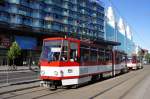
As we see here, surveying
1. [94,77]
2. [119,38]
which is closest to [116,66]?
[94,77]

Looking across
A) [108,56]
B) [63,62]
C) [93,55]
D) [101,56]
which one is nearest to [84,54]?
[93,55]

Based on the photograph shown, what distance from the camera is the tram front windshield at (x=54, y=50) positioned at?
700 inches

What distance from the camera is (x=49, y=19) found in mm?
74938

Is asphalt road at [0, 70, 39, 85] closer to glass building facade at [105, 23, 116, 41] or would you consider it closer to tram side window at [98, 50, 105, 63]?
tram side window at [98, 50, 105, 63]

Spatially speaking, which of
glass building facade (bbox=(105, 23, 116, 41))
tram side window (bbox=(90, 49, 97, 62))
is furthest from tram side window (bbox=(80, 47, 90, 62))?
glass building facade (bbox=(105, 23, 116, 41))

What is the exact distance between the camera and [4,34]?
57031 mm

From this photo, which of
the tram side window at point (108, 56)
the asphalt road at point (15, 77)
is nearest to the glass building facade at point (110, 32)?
the asphalt road at point (15, 77)

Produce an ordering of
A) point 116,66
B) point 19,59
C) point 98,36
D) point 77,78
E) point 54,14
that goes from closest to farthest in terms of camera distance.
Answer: point 77,78 → point 116,66 → point 19,59 → point 54,14 → point 98,36

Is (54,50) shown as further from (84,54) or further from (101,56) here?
A: (101,56)

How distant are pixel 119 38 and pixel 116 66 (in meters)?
89.0

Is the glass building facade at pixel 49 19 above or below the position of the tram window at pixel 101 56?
above

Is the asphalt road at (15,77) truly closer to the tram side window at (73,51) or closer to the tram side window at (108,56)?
the tram side window at (73,51)

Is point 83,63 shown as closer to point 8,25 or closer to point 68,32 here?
point 8,25

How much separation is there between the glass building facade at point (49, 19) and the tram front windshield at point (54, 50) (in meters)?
26.9
